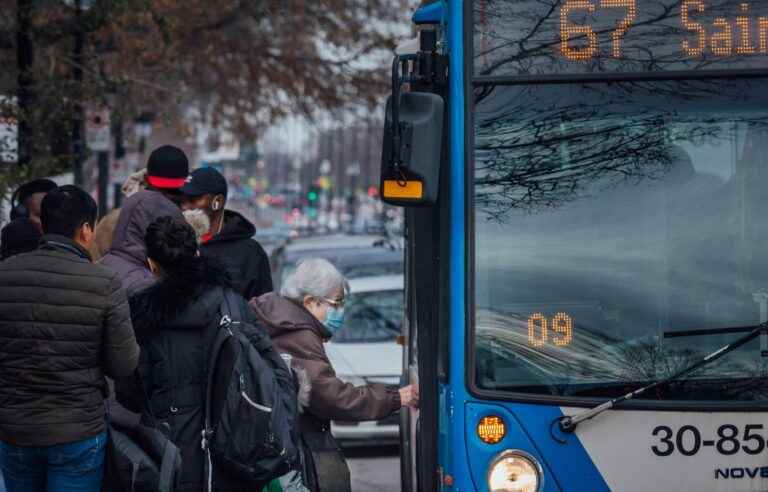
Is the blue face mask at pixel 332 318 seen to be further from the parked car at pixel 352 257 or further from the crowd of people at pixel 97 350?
the parked car at pixel 352 257

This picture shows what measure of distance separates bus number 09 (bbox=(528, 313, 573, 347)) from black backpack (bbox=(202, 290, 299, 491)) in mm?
998

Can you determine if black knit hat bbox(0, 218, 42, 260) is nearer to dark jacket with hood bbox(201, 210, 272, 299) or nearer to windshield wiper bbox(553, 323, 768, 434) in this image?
dark jacket with hood bbox(201, 210, 272, 299)

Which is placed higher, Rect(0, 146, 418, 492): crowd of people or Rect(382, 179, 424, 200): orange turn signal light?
Rect(382, 179, 424, 200): orange turn signal light

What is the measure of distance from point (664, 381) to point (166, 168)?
9.68 ft

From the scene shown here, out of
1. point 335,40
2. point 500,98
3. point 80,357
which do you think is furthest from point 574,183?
point 335,40

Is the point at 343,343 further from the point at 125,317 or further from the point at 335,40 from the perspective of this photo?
the point at 335,40

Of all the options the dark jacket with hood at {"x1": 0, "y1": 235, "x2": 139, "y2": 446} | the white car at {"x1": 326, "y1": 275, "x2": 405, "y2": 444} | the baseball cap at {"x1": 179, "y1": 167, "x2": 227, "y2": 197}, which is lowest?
the white car at {"x1": 326, "y1": 275, "x2": 405, "y2": 444}

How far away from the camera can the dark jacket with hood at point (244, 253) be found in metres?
7.51

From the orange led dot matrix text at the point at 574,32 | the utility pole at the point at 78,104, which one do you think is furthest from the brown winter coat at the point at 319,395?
the utility pole at the point at 78,104

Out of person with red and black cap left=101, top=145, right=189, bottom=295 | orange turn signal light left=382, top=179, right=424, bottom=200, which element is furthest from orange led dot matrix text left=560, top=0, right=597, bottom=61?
person with red and black cap left=101, top=145, right=189, bottom=295

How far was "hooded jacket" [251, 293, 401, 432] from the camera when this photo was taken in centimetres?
609

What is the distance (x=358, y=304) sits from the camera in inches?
522

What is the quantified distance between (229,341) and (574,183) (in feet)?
4.74

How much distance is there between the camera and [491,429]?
5379 mm
